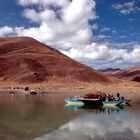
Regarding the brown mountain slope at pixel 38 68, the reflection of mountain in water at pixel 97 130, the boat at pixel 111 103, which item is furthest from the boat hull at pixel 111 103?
the brown mountain slope at pixel 38 68

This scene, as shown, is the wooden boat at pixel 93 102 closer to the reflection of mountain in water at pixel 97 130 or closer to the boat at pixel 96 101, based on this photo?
the boat at pixel 96 101

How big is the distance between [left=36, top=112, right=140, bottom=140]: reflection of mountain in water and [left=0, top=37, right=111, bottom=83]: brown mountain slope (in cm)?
11297

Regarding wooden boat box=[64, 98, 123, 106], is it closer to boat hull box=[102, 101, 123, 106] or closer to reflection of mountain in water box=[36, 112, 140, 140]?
boat hull box=[102, 101, 123, 106]

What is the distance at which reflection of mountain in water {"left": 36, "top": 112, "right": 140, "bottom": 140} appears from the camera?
84.3 feet

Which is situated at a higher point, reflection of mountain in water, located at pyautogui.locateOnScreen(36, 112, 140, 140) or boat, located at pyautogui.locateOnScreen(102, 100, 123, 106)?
boat, located at pyautogui.locateOnScreen(102, 100, 123, 106)

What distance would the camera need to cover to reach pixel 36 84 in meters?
140

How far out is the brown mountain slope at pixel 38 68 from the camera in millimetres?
152000

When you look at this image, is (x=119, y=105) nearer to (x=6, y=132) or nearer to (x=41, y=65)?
(x=6, y=132)

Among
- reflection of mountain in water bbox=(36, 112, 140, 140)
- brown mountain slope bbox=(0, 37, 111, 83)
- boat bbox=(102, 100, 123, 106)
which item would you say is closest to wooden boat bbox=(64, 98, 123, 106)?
boat bbox=(102, 100, 123, 106)

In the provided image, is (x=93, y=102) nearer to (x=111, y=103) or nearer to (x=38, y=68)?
(x=111, y=103)

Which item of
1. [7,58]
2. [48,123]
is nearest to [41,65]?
[7,58]

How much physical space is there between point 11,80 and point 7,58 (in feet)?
91.6

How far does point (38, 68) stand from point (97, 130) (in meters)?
135

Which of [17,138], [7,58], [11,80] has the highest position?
[7,58]
